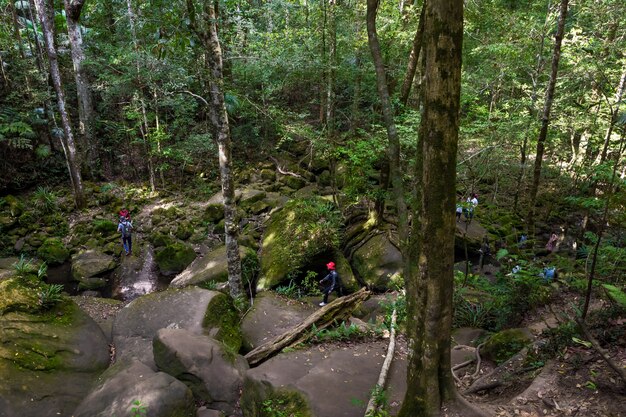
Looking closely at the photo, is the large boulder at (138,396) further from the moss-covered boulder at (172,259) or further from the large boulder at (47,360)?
the moss-covered boulder at (172,259)

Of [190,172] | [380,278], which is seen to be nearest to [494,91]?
[380,278]

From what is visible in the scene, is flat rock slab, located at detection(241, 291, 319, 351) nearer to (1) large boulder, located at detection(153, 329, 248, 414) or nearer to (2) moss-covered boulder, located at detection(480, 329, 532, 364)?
(1) large boulder, located at detection(153, 329, 248, 414)

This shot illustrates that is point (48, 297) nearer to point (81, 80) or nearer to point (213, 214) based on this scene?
point (213, 214)

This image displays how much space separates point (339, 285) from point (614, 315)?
7443 millimetres

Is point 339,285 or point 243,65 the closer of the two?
point 339,285

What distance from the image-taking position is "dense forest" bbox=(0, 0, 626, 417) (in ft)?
16.4

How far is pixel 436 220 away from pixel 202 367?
193 inches

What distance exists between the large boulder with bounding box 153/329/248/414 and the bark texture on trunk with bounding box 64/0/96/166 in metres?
15.4

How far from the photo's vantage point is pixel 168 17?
716cm

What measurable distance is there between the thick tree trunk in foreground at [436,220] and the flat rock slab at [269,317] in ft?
16.5

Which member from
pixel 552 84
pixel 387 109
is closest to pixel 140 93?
pixel 387 109

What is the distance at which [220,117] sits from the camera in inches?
351

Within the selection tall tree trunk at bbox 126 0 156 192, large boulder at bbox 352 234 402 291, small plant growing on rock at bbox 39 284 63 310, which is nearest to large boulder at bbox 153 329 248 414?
small plant growing on rock at bbox 39 284 63 310

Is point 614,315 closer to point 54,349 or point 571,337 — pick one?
point 571,337
